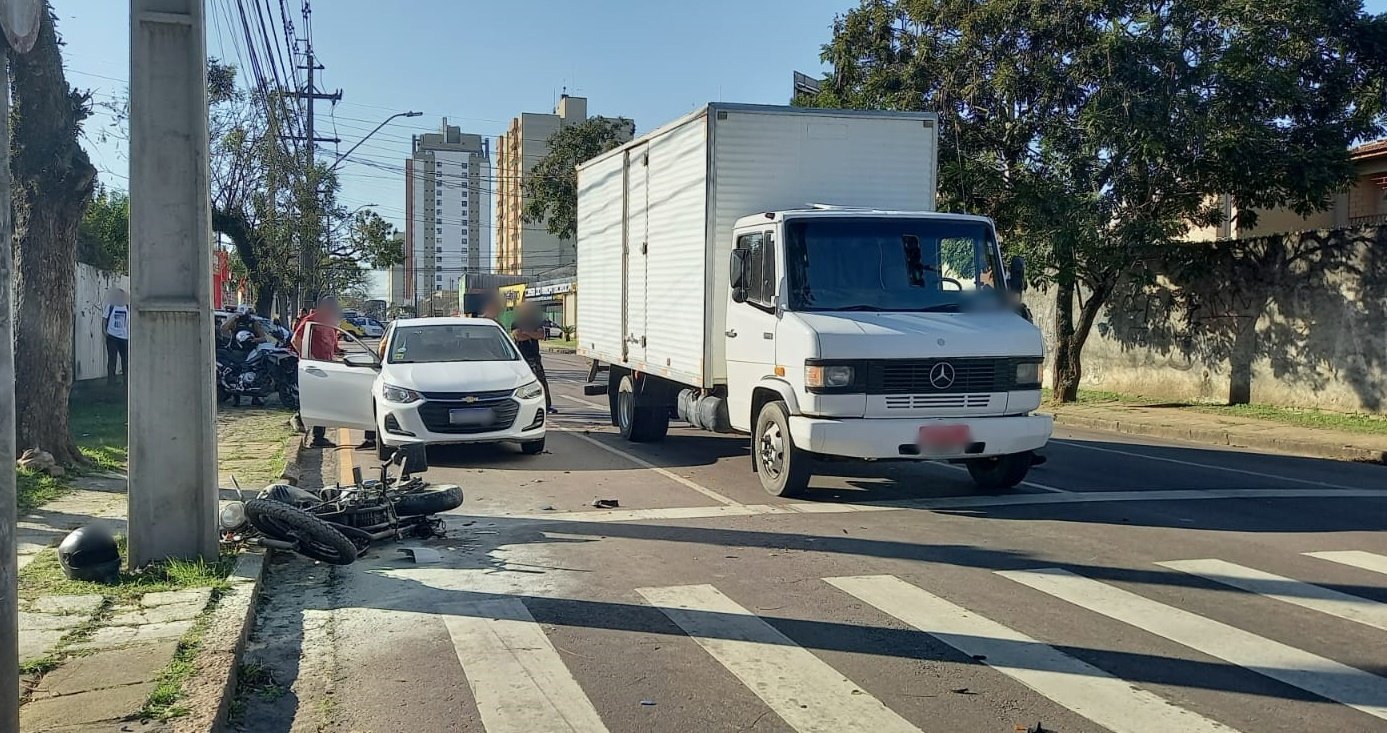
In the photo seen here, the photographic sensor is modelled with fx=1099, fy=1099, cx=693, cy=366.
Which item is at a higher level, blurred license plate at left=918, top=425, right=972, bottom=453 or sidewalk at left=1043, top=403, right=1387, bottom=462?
blurred license plate at left=918, top=425, right=972, bottom=453

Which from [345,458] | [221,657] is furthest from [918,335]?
[345,458]

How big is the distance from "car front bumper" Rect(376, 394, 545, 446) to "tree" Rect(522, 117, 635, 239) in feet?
88.8

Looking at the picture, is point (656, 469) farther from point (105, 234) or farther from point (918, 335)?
point (105, 234)

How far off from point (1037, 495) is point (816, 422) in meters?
2.50

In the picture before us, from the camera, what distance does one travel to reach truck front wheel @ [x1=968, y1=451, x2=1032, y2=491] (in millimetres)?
9969

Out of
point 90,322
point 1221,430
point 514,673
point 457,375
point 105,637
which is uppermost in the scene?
point 90,322

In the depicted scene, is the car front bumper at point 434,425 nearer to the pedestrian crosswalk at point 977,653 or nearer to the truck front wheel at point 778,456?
the truck front wheel at point 778,456

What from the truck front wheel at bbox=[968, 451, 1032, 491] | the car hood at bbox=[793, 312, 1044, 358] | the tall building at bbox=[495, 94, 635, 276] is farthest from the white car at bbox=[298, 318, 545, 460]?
the tall building at bbox=[495, 94, 635, 276]

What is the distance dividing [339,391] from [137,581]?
21.1 feet

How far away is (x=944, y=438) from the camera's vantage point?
898 centimetres

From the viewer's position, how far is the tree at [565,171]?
38.8 metres

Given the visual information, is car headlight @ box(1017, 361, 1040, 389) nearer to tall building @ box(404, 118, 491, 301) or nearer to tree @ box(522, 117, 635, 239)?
tree @ box(522, 117, 635, 239)

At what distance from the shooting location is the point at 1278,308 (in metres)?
18.0

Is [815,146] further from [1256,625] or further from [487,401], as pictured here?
[1256,625]
